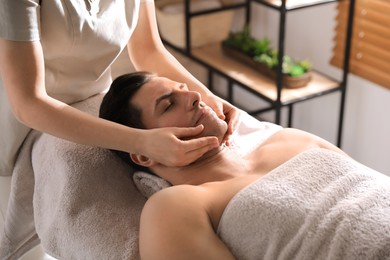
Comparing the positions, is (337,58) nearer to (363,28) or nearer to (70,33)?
(363,28)

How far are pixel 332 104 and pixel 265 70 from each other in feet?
1.21

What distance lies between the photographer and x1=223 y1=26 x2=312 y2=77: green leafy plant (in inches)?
104

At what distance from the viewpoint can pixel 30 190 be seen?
1.65m

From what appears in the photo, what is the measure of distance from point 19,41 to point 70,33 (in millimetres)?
187

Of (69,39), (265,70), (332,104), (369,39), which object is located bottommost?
(332,104)

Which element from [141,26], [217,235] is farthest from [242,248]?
[141,26]

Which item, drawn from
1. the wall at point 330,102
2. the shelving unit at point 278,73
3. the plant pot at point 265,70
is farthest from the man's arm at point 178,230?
the wall at point 330,102

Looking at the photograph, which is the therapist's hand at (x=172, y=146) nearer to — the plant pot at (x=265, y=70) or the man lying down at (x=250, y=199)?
the man lying down at (x=250, y=199)

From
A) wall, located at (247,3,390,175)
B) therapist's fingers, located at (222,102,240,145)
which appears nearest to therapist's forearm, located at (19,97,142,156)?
therapist's fingers, located at (222,102,240,145)

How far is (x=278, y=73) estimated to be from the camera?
246 centimetres

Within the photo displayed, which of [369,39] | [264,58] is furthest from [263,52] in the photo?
[369,39]

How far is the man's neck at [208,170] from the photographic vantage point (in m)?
1.46

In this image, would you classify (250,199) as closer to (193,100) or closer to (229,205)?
(229,205)

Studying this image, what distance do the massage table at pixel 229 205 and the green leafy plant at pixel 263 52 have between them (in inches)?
39.3
